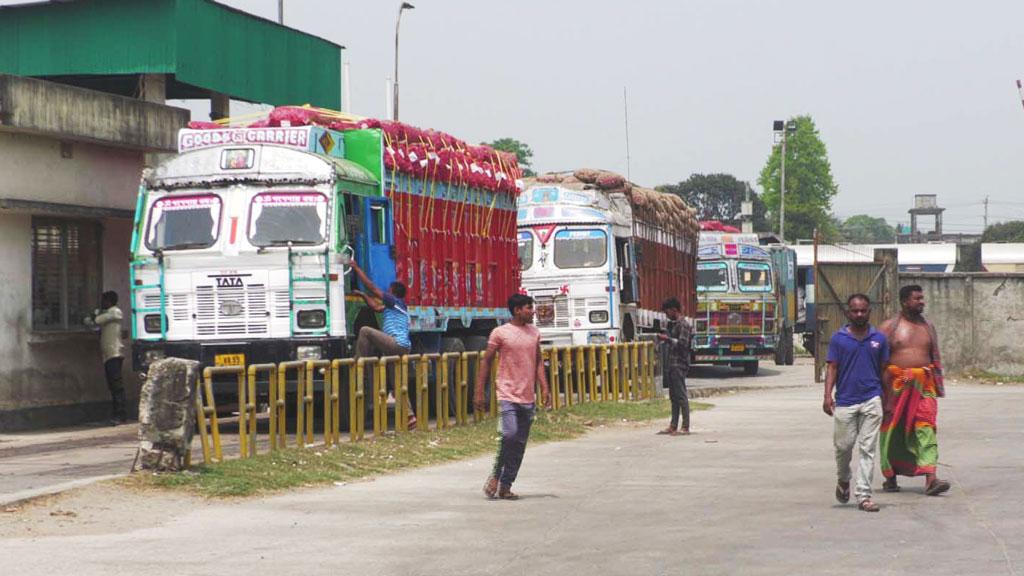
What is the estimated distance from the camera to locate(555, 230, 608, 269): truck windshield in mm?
28969

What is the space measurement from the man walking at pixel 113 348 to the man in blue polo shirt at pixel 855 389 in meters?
11.7

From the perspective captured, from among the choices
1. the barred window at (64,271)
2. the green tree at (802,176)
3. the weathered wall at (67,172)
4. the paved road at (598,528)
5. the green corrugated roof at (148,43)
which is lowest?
the paved road at (598,528)

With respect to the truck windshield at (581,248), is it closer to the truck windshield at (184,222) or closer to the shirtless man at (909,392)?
the truck windshield at (184,222)

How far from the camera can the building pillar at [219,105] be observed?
34188mm

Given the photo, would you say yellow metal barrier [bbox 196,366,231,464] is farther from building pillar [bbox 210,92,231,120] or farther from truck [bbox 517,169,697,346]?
building pillar [bbox 210,92,231,120]

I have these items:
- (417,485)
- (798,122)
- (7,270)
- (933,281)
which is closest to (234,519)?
(417,485)

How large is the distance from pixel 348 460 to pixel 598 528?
189 inches

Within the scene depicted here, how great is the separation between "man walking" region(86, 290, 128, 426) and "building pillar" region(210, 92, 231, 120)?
12.6 m

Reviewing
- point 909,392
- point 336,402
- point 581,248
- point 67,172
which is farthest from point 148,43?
point 909,392

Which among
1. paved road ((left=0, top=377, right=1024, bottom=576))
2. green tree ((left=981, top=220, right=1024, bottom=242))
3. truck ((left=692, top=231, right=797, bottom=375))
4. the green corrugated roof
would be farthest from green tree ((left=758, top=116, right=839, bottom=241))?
paved road ((left=0, top=377, right=1024, bottom=576))

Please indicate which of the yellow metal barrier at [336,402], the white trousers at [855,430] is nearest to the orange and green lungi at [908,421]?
the white trousers at [855,430]

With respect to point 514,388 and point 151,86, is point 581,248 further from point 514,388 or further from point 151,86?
point 514,388

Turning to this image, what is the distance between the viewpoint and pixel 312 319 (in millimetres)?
19125

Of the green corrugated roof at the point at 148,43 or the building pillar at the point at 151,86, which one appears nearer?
the green corrugated roof at the point at 148,43
